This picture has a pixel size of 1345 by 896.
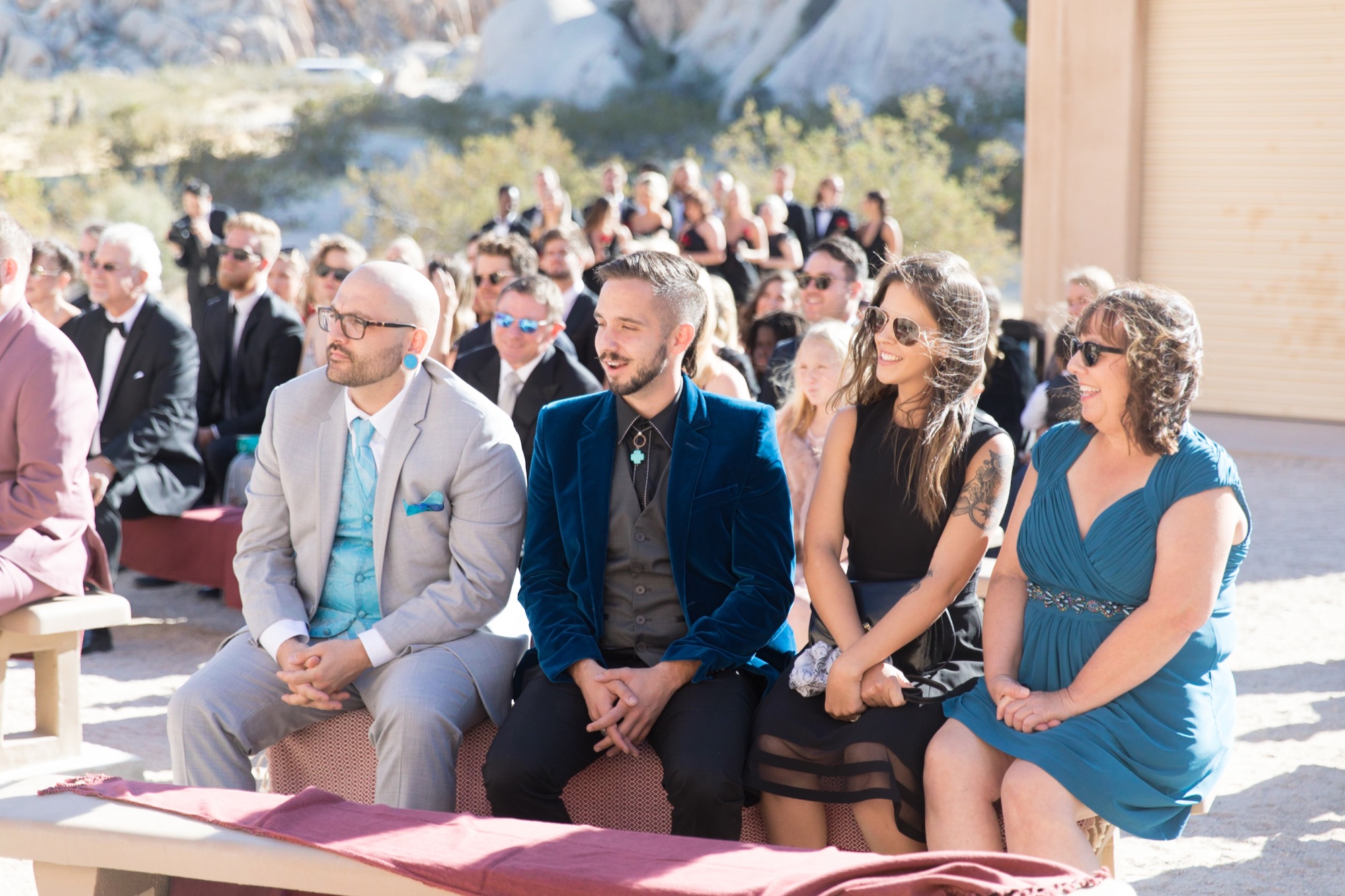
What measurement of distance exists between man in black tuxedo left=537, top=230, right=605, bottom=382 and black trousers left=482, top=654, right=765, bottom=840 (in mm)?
3782

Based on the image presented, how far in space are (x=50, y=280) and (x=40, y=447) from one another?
3192mm

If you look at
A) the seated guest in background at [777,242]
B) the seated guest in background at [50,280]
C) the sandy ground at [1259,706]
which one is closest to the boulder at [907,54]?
the seated guest in background at [777,242]

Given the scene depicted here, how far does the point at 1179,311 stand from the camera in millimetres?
2912

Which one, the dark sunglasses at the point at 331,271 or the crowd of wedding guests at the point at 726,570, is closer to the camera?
the crowd of wedding guests at the point at 726,570

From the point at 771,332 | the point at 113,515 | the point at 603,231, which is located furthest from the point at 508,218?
the point at 113,515

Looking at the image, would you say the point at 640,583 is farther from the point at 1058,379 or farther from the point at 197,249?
the point at 197,249

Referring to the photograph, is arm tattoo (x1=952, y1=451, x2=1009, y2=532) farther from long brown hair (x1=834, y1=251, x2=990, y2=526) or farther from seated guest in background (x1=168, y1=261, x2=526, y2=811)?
seated guest in background (x1=168, y1=261, x2=526, y2=811)

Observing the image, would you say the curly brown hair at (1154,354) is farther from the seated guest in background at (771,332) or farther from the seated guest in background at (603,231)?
the seated guest in background at (603,231)

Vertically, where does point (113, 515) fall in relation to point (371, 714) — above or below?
above

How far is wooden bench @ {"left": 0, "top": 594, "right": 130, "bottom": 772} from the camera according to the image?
3990 millimetres

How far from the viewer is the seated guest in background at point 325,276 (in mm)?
7191

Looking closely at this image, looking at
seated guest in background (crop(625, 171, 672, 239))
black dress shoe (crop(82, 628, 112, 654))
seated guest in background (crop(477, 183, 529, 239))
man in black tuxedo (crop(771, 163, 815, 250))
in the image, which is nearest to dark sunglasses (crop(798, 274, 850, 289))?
black dress shoe (crop(82, 628, 112, 654))

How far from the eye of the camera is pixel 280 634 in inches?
133

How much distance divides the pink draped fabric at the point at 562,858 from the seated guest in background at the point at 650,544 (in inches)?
22.6
